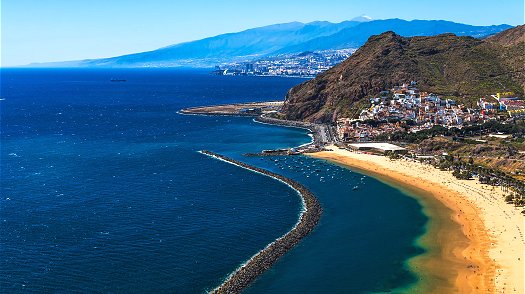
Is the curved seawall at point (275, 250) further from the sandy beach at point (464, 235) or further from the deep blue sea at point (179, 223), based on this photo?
the sandy beach at point (464, 235)

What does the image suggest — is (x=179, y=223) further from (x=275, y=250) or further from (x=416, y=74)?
(x=416, y=74)

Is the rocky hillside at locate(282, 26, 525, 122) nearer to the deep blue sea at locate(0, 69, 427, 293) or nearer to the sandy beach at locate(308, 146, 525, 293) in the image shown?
the deep blue sea at locate(0, 69, 427, 293)

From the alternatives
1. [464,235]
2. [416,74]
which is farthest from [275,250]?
[416,74]

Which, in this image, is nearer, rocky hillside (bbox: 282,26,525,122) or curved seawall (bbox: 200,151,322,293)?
curved seawall (bbox: 200,151,322,293)

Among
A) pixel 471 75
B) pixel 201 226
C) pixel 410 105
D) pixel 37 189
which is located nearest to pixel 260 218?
pixel 201 226

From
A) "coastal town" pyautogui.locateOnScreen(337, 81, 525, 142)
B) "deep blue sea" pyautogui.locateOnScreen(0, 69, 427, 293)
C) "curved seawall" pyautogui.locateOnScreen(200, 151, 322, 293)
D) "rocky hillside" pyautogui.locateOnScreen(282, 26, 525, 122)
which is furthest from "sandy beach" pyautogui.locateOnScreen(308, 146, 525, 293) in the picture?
"rocky hillside" pyautogui.locateOnScreen(282, 26, 525, 122)

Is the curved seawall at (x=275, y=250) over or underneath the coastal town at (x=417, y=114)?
underneath

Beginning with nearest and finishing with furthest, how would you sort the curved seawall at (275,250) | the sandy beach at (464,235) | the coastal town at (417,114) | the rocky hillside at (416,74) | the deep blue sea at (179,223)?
1. the curved seawall at (275,250)
2. the sandy beach at (464,235)
3. the deep blue sea at (179,223)
4. the coastal town at (417,114)
5. the rocky hillside at (416,74)

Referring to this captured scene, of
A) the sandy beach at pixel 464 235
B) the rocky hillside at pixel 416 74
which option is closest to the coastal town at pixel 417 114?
the rocky hillside at pixel 416 74
